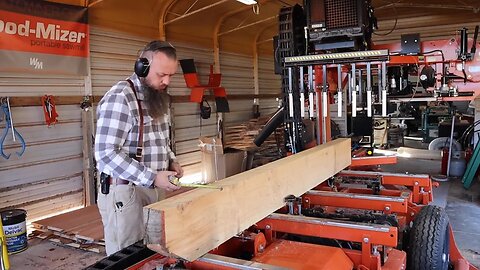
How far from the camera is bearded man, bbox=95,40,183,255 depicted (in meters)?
2.00

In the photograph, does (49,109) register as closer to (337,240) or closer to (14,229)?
(14,229)

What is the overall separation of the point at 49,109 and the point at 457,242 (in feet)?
16.8

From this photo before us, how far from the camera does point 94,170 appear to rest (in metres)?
5.57

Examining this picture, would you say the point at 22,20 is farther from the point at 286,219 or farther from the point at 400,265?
the point at 400,265

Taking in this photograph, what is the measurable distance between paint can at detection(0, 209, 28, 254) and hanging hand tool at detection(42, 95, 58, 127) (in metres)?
1.26

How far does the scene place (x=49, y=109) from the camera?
16.4ft

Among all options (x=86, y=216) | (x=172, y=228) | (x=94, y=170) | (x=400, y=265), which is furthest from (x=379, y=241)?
(x=94, y=170)

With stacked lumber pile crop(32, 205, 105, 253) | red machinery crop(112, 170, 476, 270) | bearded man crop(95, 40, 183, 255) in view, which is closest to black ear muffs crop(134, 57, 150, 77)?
bearded man crop(95, 40, 183, 255)

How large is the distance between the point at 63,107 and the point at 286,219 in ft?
13.4

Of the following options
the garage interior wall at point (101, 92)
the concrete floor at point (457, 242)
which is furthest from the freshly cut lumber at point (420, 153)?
the concrete floor at point (457, 242)

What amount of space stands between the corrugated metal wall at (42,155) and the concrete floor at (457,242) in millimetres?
636

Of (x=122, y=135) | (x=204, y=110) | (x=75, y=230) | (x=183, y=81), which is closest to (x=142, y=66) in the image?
(x=122, y=135)

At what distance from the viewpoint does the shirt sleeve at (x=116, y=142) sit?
6.50 feet

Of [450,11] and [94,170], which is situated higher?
[450,11]
